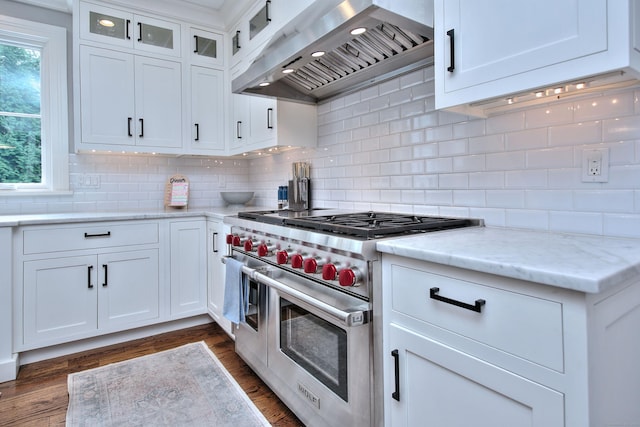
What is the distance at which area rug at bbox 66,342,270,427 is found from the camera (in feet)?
5.85

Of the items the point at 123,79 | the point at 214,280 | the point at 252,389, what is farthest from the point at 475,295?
the point at 123,79

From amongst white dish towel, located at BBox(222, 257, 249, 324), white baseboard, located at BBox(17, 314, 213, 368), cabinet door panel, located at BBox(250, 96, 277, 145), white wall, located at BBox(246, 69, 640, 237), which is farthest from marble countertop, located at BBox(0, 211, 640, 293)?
white baseboard, located at BBox(17, 314, 213, 368)

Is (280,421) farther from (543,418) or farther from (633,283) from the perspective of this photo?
(633,283)

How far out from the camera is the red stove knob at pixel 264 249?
1.86 m

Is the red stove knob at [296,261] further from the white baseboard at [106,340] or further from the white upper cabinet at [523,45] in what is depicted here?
the white baseboard at [106,340]

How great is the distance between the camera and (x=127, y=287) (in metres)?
2.70

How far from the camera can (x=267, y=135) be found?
2.71 meters

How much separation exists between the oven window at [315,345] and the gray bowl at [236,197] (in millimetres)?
1910

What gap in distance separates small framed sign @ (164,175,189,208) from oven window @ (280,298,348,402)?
192 centimetres

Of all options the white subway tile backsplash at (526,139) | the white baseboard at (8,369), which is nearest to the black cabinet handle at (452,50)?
the white subway tile backsplash at (526,139)

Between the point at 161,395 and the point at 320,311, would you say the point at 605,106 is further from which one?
the point at 161,395

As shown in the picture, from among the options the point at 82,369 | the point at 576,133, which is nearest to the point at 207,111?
the point at 82,369

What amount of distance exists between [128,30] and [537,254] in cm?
325

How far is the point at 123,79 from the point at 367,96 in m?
1.99
